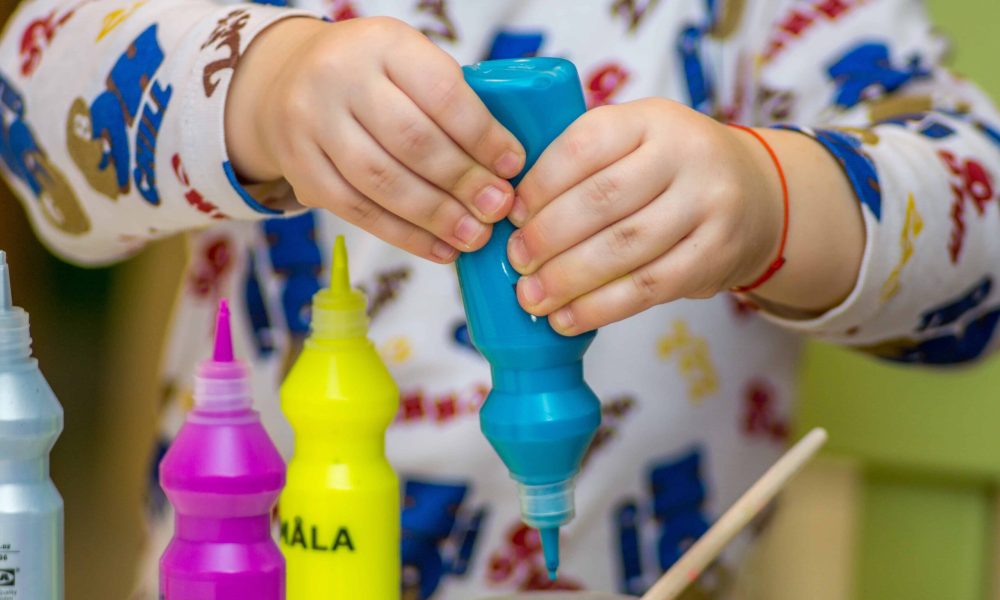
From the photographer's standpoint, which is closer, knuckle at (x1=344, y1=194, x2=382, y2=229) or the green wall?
knuckle at (x1=344, y1=194, x2=382, y2=229)

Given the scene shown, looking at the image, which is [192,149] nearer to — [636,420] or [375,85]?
[375,85]

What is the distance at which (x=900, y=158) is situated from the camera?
53 centimetres

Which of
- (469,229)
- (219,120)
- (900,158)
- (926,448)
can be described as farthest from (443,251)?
(926,448)

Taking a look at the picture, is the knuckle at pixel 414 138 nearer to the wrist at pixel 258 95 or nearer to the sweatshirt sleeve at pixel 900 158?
the wrist at pixel 258 95

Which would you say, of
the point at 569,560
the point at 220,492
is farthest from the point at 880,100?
the point at 220,492

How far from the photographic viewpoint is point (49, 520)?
0.36 m

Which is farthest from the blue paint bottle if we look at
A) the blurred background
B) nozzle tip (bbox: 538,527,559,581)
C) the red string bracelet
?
the blurred background

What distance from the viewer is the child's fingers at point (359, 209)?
0.39 meters

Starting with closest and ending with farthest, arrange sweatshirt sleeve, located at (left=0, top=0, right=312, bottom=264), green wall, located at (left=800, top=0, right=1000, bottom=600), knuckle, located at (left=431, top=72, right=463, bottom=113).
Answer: knuckle, located at (left=431, top=72, right=463, bottom=113) → sweatshirt sleeve, located at (left=0, top=0, right=312, bottom=264) → green wall, located at (left=800, top=0, right=1000, bottom=600)

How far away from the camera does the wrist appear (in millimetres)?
429

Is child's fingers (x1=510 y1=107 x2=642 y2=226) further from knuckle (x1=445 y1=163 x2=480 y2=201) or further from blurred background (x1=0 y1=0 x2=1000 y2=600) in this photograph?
blurred background (x1=0 y1=0 x2=1000 y2=600)

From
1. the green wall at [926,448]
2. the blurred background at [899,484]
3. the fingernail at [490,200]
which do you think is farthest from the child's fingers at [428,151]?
the green wall at [926,448]

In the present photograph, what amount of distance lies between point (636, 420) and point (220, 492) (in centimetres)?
33

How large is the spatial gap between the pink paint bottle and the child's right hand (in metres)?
0.06
